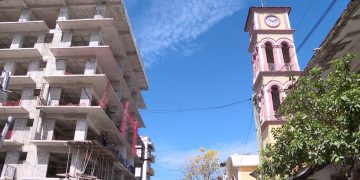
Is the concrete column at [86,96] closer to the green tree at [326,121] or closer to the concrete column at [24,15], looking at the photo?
the concrete column at [24,15]

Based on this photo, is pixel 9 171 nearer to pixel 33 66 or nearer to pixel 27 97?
pixel 27 97

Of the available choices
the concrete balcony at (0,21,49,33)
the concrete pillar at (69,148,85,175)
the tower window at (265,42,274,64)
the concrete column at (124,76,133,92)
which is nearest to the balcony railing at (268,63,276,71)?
the tower window at (265,42,274,64)

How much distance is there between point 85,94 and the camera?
1204 inches

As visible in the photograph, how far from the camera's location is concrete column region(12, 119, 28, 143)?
30.0 m

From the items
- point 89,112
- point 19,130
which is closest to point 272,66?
point 89,112

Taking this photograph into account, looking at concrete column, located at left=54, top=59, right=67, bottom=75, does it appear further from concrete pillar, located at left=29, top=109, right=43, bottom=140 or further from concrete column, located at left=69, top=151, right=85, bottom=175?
concrete column, located at left=69, top=151, right=85, bottom=175

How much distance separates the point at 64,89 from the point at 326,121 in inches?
1089

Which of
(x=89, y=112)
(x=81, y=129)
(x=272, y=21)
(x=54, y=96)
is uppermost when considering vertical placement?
(x=272, y=21)

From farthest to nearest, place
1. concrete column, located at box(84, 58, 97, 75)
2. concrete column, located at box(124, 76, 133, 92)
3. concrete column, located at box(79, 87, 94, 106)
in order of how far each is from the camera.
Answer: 1. concrete column, located at box(124, 76, 133, 92)
2. concrete column, located at box(84, 58, 97, 75)
3. concrete column, located at box(79, 87, 94, 106)

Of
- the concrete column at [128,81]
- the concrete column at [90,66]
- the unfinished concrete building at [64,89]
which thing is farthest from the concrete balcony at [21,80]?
the concrete column at [128,81]

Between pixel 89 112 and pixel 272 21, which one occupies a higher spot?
pixel 272 21

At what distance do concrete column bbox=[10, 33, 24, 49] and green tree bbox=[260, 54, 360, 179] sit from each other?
102 ft

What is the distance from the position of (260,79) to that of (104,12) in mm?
17850

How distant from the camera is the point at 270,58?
33.9 m
